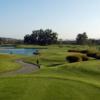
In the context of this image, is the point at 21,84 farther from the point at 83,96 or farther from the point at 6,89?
the point at 83,96

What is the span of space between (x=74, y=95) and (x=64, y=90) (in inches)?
67.8

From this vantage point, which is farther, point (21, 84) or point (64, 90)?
point (21, 84)

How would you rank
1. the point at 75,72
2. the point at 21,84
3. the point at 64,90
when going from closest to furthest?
the point at 64,90
the point at 21,84
the point at 75,72

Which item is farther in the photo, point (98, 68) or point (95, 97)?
point (98, 68)

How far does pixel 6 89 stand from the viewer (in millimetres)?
25016

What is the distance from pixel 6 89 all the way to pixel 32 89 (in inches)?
103

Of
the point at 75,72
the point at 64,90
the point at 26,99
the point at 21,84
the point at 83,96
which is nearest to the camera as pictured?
the point at 26,99

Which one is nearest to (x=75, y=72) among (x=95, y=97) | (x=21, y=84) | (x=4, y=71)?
(x=4, y=71)

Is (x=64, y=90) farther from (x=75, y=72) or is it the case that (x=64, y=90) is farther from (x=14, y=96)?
(x=75, y=72)

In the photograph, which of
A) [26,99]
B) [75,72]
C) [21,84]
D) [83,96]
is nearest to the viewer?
[26,99]

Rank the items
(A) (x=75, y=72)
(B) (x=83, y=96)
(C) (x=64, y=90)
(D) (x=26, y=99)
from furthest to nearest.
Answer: (A) (x=75, y=72) < (C) (x=64, y=90) < (B) (x=83, y=96) < (D) (x=26, y=99)

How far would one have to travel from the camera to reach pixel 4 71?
40.9 meters

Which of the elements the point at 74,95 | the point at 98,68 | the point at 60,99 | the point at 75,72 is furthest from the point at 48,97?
the point at 98,68

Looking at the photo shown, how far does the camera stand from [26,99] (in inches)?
851
